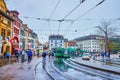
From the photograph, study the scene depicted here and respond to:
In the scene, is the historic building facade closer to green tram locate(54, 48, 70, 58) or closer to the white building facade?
green tram locate(54, 48, 70, 58)

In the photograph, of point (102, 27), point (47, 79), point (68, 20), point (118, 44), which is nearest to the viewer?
point (47, 79)

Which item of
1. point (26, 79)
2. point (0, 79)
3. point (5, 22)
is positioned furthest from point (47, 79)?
point (5, 22)

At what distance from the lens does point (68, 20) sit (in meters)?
36.3

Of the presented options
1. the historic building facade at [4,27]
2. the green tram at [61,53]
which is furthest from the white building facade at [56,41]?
the historic building facade at [4,27]

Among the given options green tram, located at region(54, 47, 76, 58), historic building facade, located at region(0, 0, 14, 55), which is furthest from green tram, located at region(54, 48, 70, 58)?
historic building facade, located at region(0, 0, 14, 55)

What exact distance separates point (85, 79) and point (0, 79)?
676 centimetres

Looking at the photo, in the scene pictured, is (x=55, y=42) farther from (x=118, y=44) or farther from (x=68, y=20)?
(x=68, y=20)

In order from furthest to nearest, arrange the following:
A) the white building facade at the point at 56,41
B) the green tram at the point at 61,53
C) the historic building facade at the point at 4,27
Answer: the white building facade at the point at 56,41
the green tram at the point at 61,53
the historic building facade at the point at 4,27

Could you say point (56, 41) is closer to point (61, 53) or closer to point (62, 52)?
point (61, 53)

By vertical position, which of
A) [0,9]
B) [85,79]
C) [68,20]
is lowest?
[85,79]

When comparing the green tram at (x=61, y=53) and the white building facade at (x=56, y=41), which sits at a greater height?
the white building facade at (x=56, y=41)

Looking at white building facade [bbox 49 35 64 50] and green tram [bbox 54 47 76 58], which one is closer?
green tram [bbox 54 47 76 58]

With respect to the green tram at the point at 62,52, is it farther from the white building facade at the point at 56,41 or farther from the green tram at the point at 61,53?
the white building facade at the point at 56,41

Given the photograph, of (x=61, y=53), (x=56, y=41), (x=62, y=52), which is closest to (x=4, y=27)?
(x=62, y=52)
